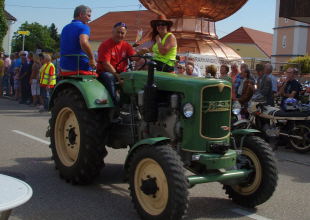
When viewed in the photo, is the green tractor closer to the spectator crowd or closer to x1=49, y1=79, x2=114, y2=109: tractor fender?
x1=49, y1=79, x2=114, y2=109: tractor fender

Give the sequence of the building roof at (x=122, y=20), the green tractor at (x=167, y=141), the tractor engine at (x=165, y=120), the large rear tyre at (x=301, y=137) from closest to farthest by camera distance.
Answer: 1. the green tractor at (x=167, y=141)
2. the tractor engine at (x=165, y=120)
3. the large rear tyre at (x=301, y=137)
4. the building roof at (x=122, y=20)

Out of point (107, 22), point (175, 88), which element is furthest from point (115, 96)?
point (107, 22)

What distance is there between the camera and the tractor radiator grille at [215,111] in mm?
4531

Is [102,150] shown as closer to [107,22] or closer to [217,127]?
[217,127]

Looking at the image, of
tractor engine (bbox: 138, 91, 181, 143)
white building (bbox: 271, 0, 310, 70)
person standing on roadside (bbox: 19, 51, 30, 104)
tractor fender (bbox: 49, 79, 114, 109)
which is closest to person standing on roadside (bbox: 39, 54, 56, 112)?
person standing on roadside (bbox: 19, 51, 30, 104)

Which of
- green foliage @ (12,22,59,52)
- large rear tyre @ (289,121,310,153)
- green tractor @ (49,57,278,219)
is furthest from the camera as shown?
green foliage @ (12,22,59,52)

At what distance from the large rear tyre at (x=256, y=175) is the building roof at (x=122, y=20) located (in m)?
62.8

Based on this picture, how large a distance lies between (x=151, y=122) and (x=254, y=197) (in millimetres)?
1362

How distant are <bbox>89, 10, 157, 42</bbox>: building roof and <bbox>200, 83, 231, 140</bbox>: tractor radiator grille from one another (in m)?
62.9

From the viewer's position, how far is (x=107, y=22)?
77125 millimetres

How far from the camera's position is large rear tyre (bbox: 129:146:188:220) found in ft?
13.1

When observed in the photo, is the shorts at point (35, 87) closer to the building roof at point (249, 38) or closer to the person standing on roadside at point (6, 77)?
the person standing on roadside at point (6, 77)

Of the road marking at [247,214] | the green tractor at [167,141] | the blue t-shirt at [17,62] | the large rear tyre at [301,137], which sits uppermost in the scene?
the blue t-shirt at [17,62]

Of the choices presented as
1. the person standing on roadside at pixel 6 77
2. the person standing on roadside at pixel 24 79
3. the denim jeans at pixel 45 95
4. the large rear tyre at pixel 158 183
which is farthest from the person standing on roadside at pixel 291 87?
the person standing on roadside at pixel 6 77
